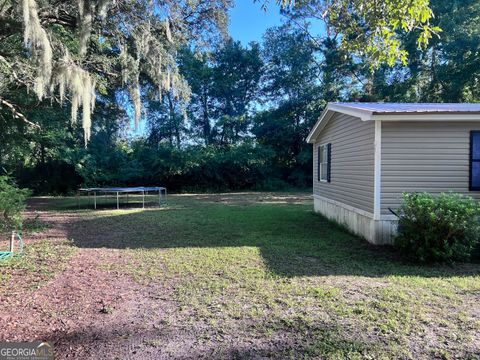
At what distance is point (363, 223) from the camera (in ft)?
23.0

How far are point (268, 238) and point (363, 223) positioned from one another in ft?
6.00

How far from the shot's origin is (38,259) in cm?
536

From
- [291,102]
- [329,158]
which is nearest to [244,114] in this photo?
[291,102]

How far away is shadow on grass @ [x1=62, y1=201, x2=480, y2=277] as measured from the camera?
4.99m

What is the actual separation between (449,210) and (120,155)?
18.6 m

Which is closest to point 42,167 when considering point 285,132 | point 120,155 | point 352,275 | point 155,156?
point 120,155

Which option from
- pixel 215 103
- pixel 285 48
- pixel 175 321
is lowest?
pixel 175 321

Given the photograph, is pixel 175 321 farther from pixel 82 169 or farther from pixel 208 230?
A: pixel 82 169

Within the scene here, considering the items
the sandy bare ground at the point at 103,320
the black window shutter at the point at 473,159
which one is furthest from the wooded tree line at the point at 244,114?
the sandy bare ground at the point at 103,320

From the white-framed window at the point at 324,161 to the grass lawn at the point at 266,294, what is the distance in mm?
2909

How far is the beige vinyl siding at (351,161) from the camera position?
6680 mm

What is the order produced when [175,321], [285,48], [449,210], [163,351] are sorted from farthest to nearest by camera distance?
[285,48] < [449,210] < [175,321] < [163,351]

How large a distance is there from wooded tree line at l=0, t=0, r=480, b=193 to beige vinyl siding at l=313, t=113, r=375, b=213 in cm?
491

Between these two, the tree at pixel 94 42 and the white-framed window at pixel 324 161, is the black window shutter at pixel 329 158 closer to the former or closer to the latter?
the white-framed window at pixel 324 161
